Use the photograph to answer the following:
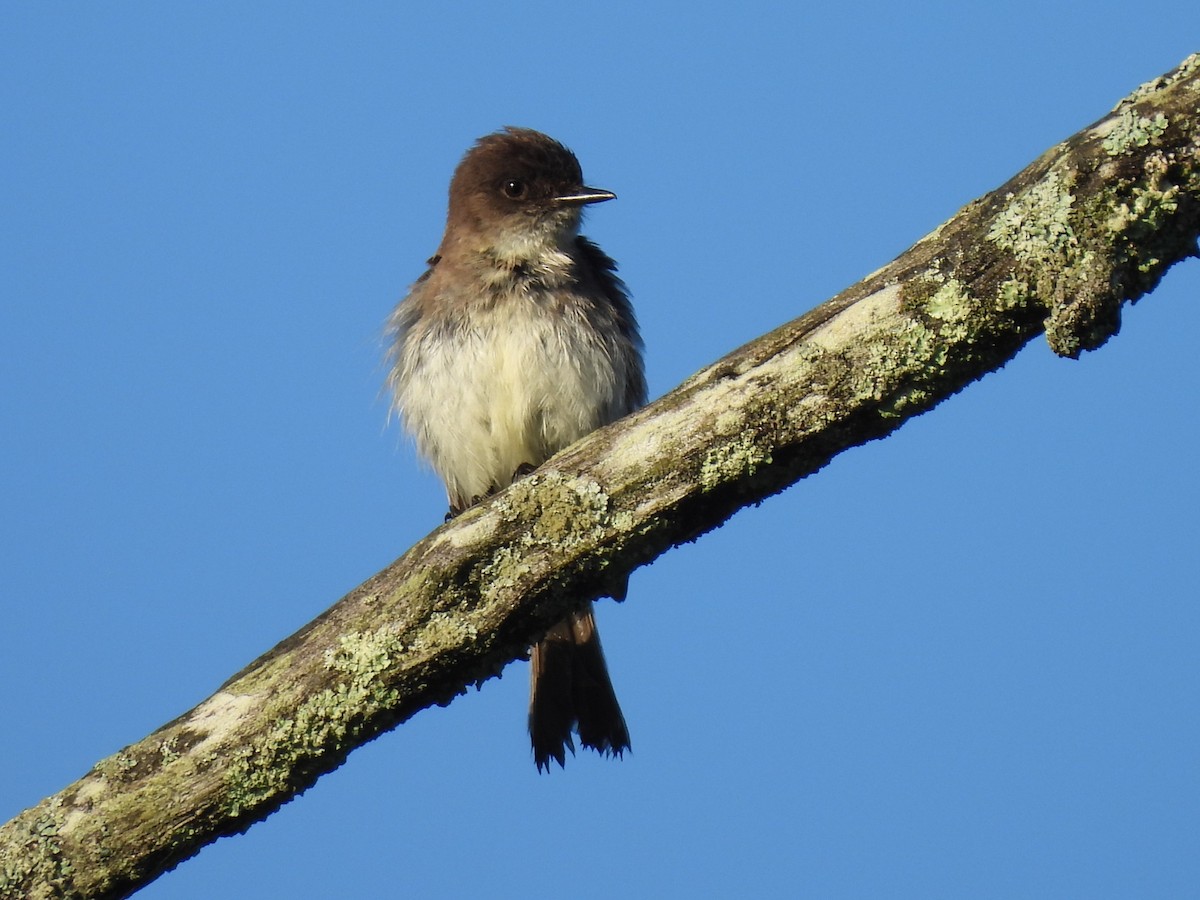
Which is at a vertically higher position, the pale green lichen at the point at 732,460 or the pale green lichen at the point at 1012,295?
the pale green lichen at the point at 1012,295

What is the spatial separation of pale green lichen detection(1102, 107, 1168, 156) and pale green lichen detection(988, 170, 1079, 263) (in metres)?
0.14

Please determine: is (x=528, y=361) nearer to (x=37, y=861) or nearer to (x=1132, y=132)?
(x=37, y=861)

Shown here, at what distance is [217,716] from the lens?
12.6 feet

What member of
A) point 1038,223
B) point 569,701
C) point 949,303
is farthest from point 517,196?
point 1038,223

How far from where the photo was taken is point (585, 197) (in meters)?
7.18

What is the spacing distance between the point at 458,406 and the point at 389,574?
8.51 feet

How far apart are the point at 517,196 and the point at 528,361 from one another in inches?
47.8

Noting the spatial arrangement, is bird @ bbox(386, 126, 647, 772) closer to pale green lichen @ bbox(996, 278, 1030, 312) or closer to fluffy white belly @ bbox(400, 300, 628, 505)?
fluffy white belly @ bbox(400, 300, 628, 505)

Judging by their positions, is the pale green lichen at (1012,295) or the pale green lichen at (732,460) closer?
the pale green lichen at (1012,295)

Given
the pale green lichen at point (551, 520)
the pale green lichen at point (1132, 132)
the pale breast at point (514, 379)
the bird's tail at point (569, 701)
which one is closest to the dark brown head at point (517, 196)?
the pale breast at point (514, 379)

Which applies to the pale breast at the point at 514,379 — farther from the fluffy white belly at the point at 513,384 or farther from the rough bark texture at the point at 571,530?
the rough bark texture at the point at 571,530

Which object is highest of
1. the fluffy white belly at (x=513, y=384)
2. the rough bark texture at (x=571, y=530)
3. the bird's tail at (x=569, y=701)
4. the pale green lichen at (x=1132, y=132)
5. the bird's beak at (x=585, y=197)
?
the bird's beak at (x=585, y=197)

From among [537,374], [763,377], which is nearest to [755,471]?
[763,377]

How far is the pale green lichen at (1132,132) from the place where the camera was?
11.2 feet
